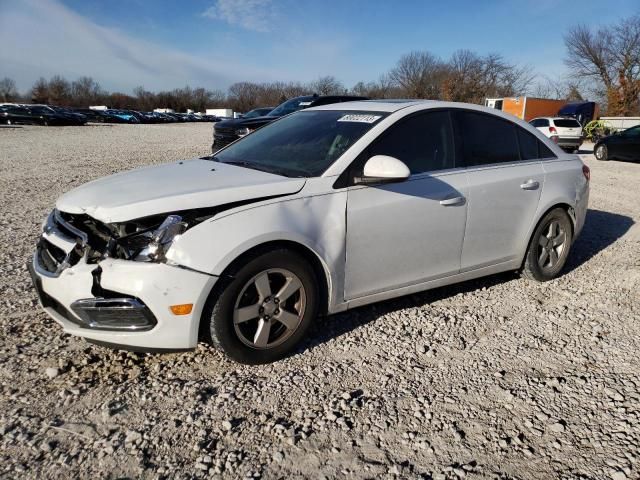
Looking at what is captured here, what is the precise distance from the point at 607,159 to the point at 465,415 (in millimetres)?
18027

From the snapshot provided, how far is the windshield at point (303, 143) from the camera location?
3350mm

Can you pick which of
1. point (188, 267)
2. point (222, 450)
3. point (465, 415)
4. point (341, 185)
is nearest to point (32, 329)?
point (188, 267)

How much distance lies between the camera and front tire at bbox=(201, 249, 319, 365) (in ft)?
9.09

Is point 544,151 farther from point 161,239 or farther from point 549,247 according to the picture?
point 161,239

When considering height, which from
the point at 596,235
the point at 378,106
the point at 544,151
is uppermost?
the point at 378,106

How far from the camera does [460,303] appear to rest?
408 centimetres

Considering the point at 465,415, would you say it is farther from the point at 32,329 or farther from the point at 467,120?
the point at 32,329

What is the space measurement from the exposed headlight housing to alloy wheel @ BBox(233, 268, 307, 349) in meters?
0.49

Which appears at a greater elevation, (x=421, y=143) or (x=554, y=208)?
(x=421, y=143)

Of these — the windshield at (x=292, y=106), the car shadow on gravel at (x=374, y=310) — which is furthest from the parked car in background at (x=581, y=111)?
the car shadow on gravel at (x=374, y=310)

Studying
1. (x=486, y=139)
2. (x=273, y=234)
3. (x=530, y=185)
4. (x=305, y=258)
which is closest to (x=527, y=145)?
(x=530, y=185)

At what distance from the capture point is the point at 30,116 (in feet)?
117

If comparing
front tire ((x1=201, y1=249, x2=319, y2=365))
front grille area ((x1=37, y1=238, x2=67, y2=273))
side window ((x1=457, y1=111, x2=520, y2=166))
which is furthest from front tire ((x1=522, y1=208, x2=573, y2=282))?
front grille area ((x1=37, y1=238, x2=67, y2=273))

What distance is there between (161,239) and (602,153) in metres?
18.8
